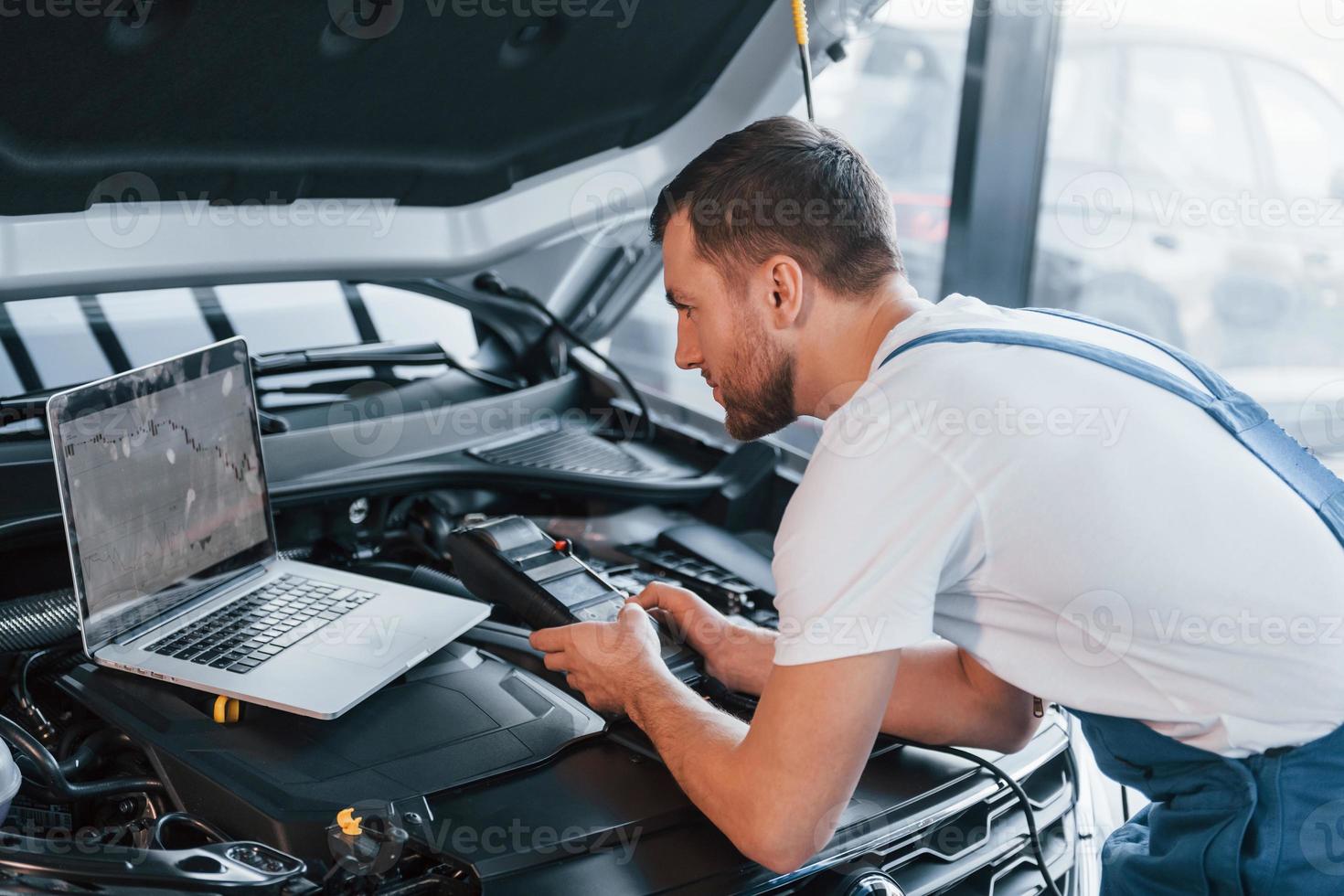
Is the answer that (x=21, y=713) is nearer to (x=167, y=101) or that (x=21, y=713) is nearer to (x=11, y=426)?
(x=11, y=426)

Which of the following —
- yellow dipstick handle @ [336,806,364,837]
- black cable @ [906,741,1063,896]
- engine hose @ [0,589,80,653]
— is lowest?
black cable @ [906,741,1063,896]

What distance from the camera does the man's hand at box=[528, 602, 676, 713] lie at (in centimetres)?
109

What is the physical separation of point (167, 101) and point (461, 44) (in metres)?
0.33

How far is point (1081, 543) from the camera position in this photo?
0.94 metres

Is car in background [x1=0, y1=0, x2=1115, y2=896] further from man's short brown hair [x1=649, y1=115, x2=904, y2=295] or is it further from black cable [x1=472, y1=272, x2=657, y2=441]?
man's short brown hair [x1=649, y1=115, x2=904, y2=295]

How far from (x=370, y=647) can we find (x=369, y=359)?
2.13 ft

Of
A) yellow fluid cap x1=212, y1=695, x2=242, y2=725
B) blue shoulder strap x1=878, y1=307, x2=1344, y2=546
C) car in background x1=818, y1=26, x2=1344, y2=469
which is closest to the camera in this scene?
blue shoulder strap x1=878, y1=307, x2=1344, y2=546

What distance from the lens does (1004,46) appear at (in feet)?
7.79

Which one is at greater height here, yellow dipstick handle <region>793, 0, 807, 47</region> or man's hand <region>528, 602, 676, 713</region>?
yellow dipstick handle <region>793, 0, 807, 47</region>

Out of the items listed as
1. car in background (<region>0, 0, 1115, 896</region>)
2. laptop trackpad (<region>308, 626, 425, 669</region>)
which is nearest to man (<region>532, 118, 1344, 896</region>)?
car in background (<region>0, 0, 1115, 896</region>)

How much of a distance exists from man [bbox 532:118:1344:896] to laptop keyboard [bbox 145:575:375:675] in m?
Result: 0.37

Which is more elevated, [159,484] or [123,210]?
[123,210]

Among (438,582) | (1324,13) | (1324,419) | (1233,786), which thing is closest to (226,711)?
(438,582)

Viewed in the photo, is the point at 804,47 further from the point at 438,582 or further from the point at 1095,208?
the point at 1095,208
